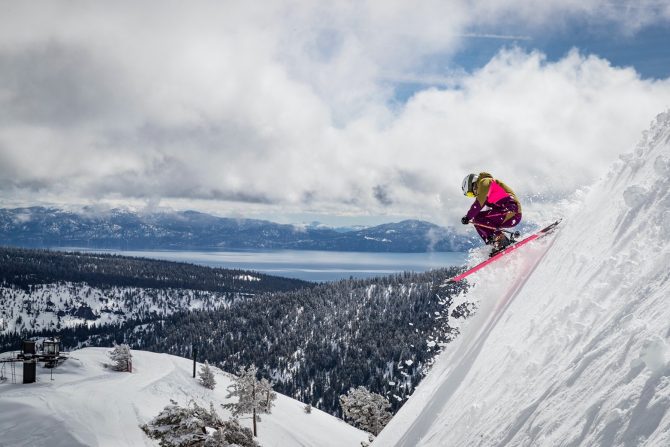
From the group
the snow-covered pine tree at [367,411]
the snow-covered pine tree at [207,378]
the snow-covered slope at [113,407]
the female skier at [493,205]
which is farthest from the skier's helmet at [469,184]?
the snow-covered pine tree at [207,378]

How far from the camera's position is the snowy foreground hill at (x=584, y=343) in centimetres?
325

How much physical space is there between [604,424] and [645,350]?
66 centimetres

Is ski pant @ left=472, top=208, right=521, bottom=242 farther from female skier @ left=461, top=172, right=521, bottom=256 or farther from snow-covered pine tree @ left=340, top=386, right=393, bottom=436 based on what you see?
snow-covered pine tree @ left=340, top=386, right=393, bottom=436

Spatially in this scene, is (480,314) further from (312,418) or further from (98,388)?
(312,418)

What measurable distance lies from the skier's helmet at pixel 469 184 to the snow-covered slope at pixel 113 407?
31193mm

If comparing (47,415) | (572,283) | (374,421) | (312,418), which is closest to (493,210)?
(572,283)

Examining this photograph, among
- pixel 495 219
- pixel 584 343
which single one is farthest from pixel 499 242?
pixel 584 343

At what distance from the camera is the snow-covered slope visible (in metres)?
29.6

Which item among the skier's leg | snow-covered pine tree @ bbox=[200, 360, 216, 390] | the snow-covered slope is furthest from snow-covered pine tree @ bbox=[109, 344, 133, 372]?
the skier's leg

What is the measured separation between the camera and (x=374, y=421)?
48656mm

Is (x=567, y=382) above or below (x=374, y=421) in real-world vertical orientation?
above

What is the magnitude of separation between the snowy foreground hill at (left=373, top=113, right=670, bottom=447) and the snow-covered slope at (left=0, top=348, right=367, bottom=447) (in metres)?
31.6

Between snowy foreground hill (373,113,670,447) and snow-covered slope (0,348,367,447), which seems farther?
snow-covered slope (0,348,367,447)

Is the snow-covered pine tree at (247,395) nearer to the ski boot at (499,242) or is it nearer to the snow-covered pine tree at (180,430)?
the snow-covered pine tree at (180,430)
